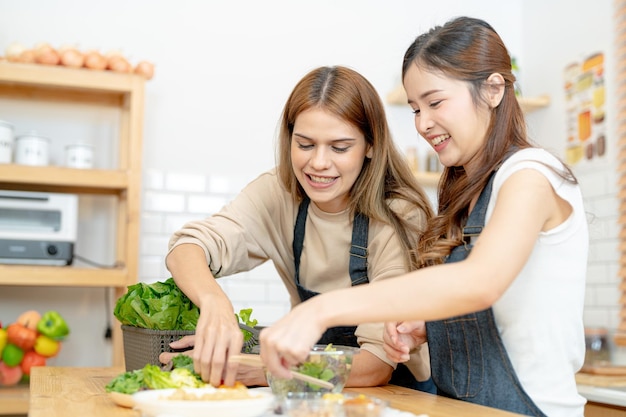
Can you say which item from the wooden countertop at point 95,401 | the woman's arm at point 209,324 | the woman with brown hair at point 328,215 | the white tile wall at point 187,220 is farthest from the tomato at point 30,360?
the woman's arm at point 209,324

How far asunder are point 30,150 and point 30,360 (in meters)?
0.94

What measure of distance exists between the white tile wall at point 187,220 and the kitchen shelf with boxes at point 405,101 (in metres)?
0.94

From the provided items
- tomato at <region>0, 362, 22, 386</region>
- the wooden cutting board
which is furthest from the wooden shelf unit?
the wooden cutting board

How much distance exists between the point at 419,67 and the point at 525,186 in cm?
43

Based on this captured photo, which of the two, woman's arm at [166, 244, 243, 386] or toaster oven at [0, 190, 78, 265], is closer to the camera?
woman's arm at [166, 244, 243, 386]

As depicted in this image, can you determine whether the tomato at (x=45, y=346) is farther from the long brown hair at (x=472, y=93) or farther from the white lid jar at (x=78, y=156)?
the long brown hair at (x=472, y=93)

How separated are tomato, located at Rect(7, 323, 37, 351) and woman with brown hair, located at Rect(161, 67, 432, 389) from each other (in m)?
1.58

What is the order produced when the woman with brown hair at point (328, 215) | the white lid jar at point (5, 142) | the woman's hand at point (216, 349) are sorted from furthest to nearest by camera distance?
the white lid jar at point (5, 142)
the woman with brown hair at point (328, 215)
the woman's hand at point (216, 349)

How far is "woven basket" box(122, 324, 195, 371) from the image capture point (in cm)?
162

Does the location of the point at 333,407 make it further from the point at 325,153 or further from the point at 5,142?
the point at 5,142

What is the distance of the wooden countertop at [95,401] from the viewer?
1340 millimetres

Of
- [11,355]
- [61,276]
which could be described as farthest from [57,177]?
[11,355]

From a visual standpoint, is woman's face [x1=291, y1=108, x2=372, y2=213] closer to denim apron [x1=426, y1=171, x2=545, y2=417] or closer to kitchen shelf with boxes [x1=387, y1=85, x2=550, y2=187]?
denim apron [x1=426, y1=171, x2=545, y2=417]

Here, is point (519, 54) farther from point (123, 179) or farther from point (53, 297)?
point (53, 297)
